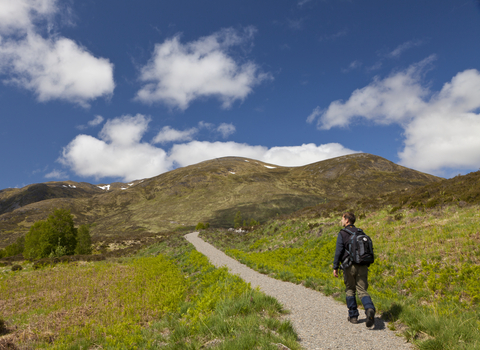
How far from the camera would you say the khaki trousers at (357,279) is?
588cm

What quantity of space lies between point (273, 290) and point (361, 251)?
4.94 meters

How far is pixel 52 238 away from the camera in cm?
3578

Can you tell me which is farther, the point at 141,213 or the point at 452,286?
the point at 141,213

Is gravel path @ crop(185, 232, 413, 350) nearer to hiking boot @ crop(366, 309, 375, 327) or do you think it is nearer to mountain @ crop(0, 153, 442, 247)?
hiking boot @ crop(366, 309, 375, 327)

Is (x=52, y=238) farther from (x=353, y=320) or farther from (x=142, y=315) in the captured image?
(x=353, y=320)

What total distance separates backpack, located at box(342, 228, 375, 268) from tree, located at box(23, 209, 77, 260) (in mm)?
39818

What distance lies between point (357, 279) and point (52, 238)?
4329cm

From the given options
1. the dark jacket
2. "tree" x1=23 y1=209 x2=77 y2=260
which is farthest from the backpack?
"tree" x1=23 y1=209 x2=77 y2=260

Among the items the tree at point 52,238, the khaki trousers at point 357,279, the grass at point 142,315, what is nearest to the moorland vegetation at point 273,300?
the grass at point 142,315

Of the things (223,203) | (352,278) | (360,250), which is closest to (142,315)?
(352,278)

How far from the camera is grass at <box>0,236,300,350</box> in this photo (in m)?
5.31

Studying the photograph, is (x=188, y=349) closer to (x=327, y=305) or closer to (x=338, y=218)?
(x=327, y=305)

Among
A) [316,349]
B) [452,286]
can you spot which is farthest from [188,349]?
[452,286]

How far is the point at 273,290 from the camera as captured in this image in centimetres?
952
